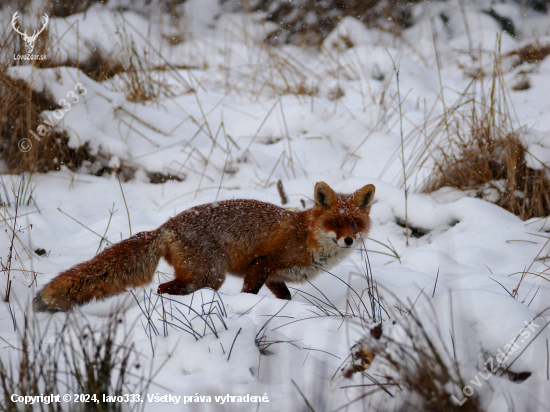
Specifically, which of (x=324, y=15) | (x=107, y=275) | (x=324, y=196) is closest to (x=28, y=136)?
(x=107, y=275)

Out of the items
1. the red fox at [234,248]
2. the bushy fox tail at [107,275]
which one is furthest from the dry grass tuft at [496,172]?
the bushy fox tail at [107,275]

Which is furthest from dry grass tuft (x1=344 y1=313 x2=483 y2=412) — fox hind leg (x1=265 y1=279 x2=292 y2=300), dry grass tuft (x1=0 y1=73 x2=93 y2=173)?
dry grass tuft (x1=0 y1=73 x2=93 y2=173)

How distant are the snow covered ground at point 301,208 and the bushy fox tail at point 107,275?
4.5 inches

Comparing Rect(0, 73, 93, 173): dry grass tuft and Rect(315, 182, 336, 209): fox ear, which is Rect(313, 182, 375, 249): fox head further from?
Rect(0, 73, 93, 173): dry grass tuft

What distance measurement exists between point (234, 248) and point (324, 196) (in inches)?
34.2

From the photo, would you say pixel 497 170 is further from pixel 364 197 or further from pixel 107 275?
pixel 107 275

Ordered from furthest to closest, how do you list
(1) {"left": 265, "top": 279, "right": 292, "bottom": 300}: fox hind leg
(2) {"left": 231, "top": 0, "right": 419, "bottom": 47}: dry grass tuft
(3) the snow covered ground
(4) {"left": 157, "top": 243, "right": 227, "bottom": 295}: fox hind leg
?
(2) {"left": 231, "top": 0, "right": 419, "bottom": 47}: dry grass tuft < (1) {"left": 265, "top": 279, "right": 292, "bottom": 300}: fox hind leg < (4) {"left": 157, "top": 243, "right": 227, "bottom": 295}: fox hind leg < (3) the snow covered ground

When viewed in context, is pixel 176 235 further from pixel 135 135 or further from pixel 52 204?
pixel 135 135

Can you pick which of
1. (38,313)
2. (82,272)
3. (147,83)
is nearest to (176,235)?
(82,272)

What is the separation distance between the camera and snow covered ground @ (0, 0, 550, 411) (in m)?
1.84

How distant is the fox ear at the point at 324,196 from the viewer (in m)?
3.28

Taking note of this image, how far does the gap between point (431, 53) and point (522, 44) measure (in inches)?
72.9

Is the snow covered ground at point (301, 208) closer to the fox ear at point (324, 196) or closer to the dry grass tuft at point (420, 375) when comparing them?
the dry grass tuft at point (420, 375)

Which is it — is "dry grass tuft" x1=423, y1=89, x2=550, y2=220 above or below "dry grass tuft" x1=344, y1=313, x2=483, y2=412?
above
